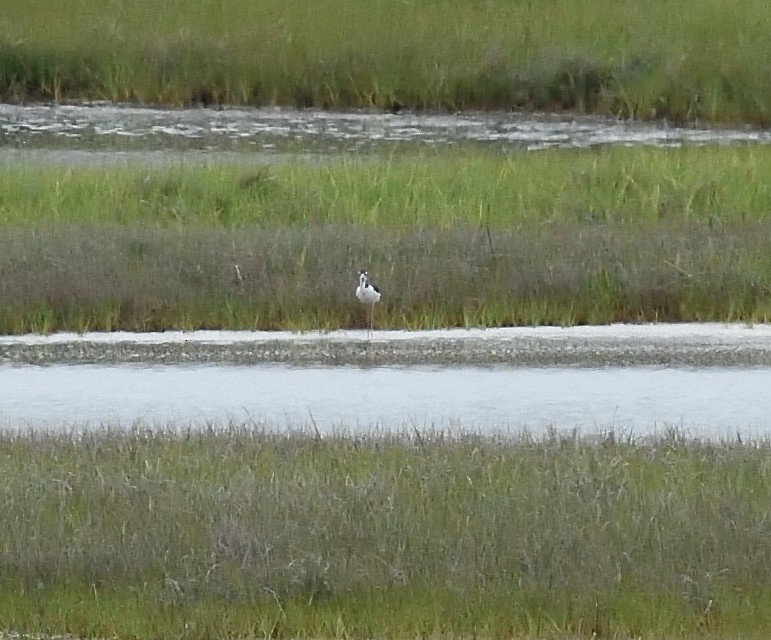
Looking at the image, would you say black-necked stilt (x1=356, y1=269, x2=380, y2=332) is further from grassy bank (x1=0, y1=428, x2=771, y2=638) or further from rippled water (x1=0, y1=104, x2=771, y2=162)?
rippled water (x1=0, y1=104, x2=771, y2=162)

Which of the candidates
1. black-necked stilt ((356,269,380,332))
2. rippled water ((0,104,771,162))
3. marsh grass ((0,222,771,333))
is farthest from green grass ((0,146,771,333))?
rippled water ((0,104,771,162))

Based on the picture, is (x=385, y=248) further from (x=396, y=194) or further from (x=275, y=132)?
(x=275, y=132)

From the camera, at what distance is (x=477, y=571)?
19.1 feet

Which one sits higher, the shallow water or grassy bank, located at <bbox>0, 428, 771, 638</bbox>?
grassy bank, located at <bbox>0, 428, 771, 638</bbox>

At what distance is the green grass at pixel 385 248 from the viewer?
11.9 m

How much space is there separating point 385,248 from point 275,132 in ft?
33.2

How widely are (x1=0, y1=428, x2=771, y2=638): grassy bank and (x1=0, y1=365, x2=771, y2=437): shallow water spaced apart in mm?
1852

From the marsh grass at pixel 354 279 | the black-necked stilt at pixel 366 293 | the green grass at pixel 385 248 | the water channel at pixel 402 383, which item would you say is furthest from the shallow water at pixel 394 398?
the green grass at pixel 385 248

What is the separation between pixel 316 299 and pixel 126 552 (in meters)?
6.07

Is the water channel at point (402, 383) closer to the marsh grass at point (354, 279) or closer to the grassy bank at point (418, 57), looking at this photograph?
the marsh grass at point (354, 279)

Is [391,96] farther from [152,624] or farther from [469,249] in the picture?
[152,624]

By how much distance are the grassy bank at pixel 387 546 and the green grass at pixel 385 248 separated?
194 inches

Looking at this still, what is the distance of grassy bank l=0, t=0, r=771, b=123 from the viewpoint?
83.5 feet

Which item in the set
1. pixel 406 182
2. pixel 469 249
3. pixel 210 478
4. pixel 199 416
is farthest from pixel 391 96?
pixel 210 478
